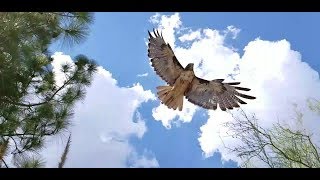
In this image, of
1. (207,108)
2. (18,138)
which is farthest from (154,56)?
(18,138)

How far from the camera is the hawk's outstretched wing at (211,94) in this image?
2658mm

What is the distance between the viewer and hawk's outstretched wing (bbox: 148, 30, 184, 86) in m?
2.66

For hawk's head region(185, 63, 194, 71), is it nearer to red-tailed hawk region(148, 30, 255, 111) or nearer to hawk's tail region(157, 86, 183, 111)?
red-tailed hawk region(148, 30, 255, 111)

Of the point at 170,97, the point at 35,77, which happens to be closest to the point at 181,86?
the point at 170,97

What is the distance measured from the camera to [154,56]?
109 inches

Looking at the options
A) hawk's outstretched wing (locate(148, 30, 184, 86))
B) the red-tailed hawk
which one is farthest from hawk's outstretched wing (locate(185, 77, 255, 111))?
hawk's outstretched wing (locate(148, 30, 184, 86))

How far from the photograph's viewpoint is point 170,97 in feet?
8.87

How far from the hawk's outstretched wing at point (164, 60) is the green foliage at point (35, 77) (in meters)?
0.44

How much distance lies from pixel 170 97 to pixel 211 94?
27 cm

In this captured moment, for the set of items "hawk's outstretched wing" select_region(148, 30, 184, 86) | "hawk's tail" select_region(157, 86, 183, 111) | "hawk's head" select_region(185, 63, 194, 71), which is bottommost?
"hawk's tail" select_region(157, 86, 183, 111)

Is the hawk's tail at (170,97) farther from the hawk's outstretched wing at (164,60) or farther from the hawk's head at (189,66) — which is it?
the hawk's head at (189,66)
